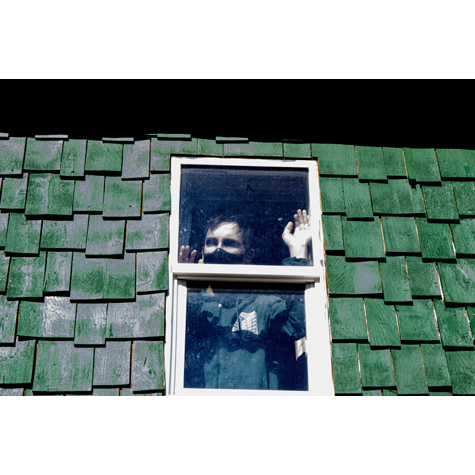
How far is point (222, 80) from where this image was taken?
3.06 meters

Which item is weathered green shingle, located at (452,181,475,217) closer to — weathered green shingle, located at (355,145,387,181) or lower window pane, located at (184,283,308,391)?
weathered green shingle, located at (355,145,387,181)

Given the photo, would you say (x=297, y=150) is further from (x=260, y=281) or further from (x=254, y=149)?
(x=260, y=281)

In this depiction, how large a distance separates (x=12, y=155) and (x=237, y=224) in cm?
123

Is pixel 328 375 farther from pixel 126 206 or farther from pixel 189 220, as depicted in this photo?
pixel 126 206

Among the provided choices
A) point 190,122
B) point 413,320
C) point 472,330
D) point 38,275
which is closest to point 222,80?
point 190,122

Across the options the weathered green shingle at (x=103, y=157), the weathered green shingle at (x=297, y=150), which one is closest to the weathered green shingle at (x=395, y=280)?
the weathered green shingle at (x=297, y=150)

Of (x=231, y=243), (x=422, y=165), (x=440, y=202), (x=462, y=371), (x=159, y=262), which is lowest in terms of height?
(x=462, y=371)

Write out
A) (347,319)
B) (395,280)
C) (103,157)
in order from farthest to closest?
(103,157)
(395,280)
(347,319)

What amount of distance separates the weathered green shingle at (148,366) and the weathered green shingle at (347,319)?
0.81 meters

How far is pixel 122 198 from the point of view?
3.03 meters

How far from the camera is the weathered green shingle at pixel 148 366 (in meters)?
2.66

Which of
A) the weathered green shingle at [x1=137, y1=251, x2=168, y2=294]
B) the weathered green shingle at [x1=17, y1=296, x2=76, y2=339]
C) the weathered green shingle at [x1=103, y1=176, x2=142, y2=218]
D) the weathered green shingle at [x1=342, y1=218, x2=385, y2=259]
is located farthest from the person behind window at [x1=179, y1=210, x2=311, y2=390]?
the weathered green shingle at [x1=17, y1=296, x2=76, y2=339]

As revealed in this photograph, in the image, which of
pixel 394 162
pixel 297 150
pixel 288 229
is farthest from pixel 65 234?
pixel 394 162

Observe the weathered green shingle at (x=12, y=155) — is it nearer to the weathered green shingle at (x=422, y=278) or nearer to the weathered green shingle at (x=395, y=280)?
the weathered green shingle at (x=395, y=280)
